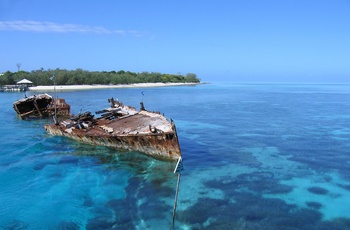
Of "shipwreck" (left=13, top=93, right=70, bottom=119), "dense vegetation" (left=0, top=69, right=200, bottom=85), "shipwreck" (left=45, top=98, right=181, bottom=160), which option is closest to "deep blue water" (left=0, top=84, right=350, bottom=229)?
"shipwreck" (left=45, top=98, right=181, bottom=160)

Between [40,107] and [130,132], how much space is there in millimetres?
28382

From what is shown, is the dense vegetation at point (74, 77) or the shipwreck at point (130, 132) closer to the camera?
the shipwreck at point (130, 132)

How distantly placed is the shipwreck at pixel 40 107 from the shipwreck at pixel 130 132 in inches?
546

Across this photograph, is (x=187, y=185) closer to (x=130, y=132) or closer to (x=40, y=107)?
(x=130, y=132)

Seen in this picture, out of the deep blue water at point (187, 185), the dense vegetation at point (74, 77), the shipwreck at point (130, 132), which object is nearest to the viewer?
the deep blue water at point (187, 185)

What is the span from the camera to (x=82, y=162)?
21.9m

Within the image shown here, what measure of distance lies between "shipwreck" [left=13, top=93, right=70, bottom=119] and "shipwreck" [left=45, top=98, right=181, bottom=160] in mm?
13880

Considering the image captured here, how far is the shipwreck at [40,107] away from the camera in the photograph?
42.5 meters

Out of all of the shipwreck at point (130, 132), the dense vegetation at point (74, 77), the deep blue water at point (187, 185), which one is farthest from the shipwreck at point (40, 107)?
the dense vegetation at point (74, 77)

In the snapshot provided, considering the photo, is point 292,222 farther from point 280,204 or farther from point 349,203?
point 349,203

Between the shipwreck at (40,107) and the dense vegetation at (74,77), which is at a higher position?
the dense vegetation at (74,77)

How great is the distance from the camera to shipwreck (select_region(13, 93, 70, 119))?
140ft

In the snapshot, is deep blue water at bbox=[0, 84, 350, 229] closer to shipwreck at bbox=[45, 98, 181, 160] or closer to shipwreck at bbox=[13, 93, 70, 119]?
shipwreck at bbox=[45, 98, 181, 160]

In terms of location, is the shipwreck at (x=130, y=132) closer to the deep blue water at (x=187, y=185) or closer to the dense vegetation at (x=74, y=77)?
the deep blue water at (x=187, y=185)
